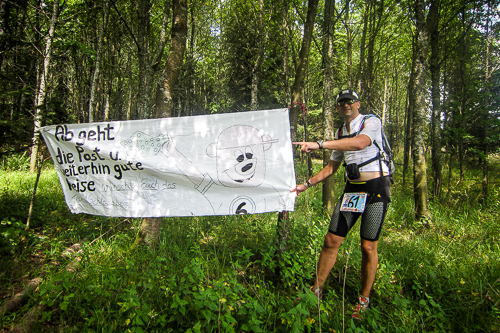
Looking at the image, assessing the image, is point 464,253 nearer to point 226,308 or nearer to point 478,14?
point 226,308

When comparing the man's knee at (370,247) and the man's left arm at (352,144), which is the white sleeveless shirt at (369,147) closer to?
the man's left arm at (352,144)

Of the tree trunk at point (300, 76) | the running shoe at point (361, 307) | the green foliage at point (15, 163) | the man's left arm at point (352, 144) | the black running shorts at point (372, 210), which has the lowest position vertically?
the running shoe at point (361, 307)

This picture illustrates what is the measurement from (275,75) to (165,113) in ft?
36.7

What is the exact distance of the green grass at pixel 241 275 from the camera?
1.98m

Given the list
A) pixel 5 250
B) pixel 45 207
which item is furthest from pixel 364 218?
pixel 45 207

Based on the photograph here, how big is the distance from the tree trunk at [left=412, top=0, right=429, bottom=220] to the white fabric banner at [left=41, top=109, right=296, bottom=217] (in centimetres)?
317

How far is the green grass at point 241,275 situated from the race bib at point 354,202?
0.55 metres

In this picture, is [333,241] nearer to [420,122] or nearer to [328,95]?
[328,95]

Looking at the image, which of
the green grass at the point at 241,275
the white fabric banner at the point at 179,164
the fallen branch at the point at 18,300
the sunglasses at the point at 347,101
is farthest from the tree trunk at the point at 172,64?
the sunglasses at the point at 347,101

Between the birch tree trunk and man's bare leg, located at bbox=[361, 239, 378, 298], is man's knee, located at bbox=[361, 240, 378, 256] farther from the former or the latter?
the birch tree trunk

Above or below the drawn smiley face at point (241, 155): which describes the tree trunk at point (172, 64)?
above

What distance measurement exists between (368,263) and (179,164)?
237cm

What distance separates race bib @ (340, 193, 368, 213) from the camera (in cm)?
221

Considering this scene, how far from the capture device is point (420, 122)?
14.1ft
